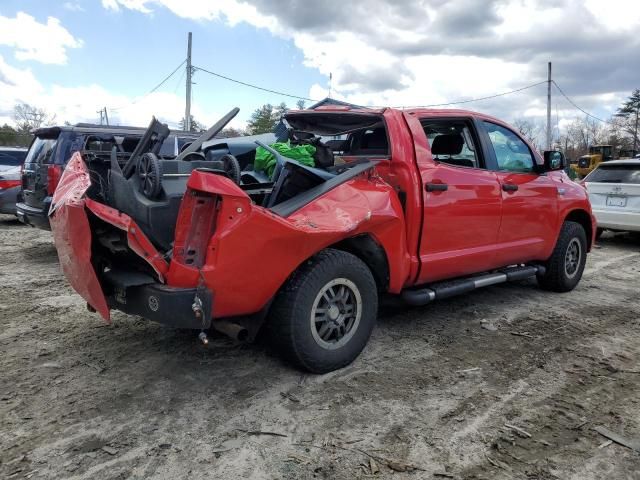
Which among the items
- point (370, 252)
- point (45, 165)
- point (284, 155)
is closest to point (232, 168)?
point (284, 155)

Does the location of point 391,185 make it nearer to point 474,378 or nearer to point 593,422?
point 474,378

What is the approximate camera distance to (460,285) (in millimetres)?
4617

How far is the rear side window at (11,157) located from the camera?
13109mm

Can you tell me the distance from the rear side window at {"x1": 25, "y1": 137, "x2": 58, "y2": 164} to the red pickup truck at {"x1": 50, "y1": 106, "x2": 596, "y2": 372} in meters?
4.34

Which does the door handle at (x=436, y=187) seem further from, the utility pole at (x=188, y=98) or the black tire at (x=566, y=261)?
the utility pole at (x=188, y=98)

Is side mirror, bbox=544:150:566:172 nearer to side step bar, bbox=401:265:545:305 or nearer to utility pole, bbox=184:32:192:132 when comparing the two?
side step bar, bbox=401:265:545:305

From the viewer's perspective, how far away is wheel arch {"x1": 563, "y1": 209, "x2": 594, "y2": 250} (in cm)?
617

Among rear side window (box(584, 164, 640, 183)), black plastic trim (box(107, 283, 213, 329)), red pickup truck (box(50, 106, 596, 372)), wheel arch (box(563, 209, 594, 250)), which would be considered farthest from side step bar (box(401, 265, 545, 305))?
rear side window (box(584, 164, 640, 183))

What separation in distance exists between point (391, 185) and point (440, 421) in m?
A: 1.84

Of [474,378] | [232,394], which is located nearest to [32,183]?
[232,394]

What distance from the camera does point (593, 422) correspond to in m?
3.12

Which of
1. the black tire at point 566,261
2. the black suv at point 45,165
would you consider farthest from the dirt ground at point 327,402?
the black suv at point 45,165

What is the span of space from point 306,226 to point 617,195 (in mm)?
8404

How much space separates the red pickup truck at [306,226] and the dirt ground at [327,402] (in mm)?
408
